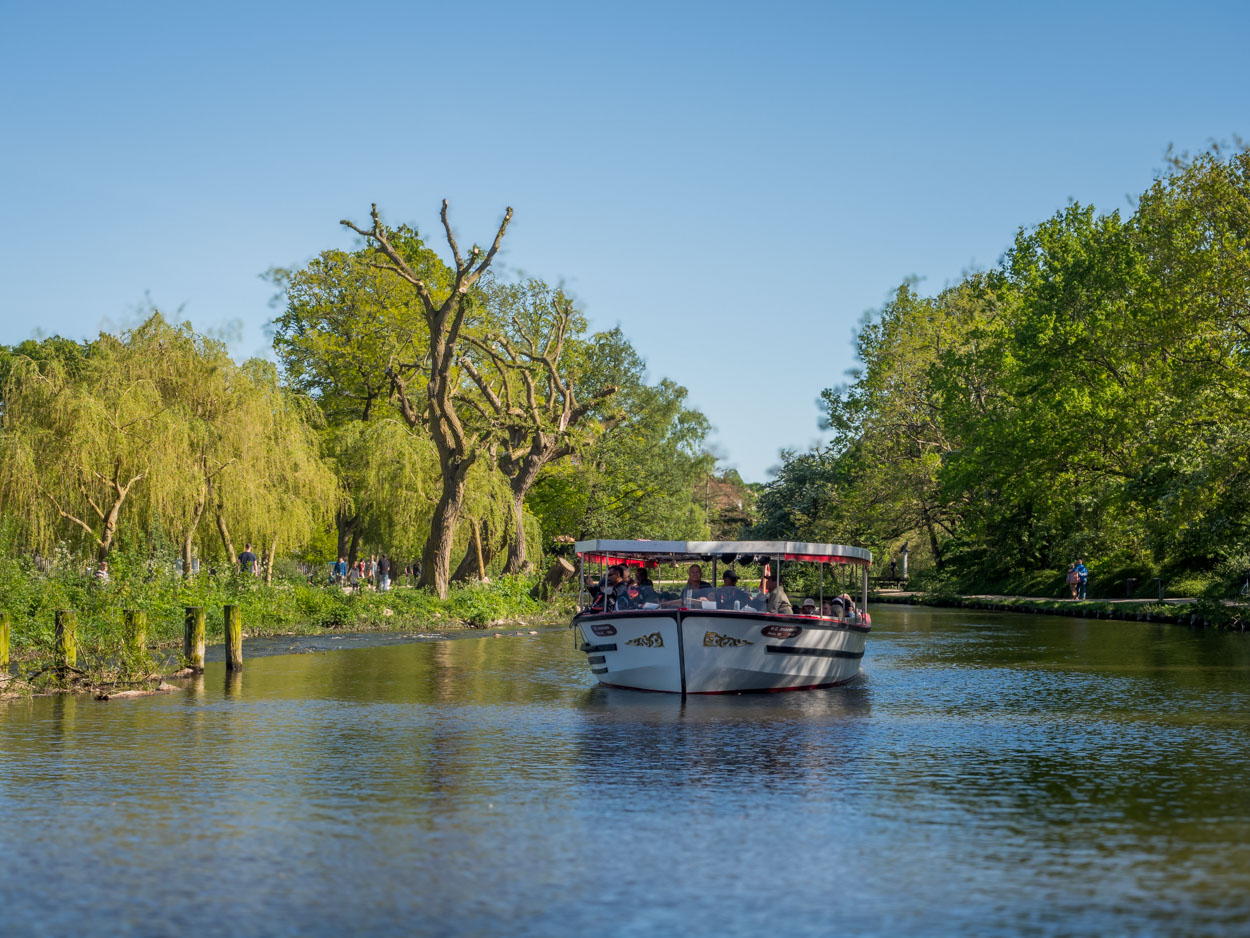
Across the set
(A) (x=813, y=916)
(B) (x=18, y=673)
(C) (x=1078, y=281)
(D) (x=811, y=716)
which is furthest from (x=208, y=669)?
(C) (x=1078, y=281)

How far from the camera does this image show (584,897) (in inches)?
348

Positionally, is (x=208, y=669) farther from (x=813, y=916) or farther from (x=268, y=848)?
(x=813, y=916)

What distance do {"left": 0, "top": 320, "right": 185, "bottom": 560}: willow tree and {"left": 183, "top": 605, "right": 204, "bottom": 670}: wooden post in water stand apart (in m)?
7.49

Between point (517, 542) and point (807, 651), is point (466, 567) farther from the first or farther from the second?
point (807, 651)

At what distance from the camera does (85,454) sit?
31.0m

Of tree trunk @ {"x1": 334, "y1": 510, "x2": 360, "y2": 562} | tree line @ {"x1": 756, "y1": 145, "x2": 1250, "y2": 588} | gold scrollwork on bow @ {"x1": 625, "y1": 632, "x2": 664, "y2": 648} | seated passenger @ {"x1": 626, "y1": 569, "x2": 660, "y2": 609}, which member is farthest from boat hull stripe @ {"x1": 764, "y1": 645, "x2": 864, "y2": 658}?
tree trunk @ {"x1": 334, "y1": 510, "x2": 360, "y2": 562}

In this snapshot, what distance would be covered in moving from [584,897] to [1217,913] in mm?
4015

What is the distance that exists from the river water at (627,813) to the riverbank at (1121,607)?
52.3 feet

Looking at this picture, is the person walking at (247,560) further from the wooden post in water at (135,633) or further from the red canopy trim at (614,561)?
the wooden post in water at (135,633)

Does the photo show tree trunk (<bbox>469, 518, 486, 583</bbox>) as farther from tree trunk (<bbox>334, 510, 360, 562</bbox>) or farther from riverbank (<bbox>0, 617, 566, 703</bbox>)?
tree trunk (<bbox>334, 510, 360, 562</bbox>)

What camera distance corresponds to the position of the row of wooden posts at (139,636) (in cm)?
2100

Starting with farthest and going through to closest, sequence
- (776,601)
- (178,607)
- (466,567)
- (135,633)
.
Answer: (466,567) → (178,607) → (776,601) → (135,633)

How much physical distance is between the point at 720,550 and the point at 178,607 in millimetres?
13323

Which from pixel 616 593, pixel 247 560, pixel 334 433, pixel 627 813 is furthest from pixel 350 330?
pixel 627 813
